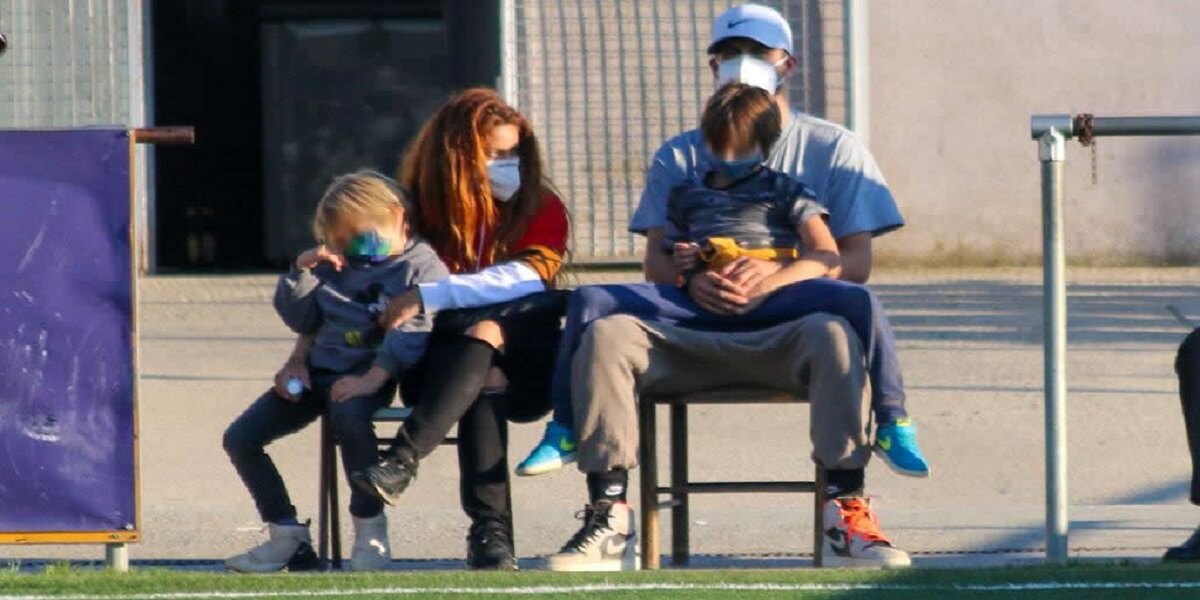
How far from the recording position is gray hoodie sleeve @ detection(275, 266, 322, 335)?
563 centimetres

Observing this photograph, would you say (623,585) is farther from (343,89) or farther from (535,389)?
(343,89)

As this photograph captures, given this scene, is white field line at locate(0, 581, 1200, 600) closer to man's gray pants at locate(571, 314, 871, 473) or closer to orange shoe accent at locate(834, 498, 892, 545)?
orange shoe accent at locate(834, 498, 892, 545)

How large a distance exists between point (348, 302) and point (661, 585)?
115 cm

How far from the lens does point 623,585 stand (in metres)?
5.11

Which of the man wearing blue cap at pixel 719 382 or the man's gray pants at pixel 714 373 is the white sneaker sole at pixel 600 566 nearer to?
the man wearing blue cap at pixel 719 382

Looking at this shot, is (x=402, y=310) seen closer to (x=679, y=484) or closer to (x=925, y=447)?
(x=679, y=484)

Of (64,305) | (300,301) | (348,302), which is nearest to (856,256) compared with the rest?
(348,302)

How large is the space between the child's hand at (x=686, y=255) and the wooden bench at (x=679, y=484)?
1.09ft

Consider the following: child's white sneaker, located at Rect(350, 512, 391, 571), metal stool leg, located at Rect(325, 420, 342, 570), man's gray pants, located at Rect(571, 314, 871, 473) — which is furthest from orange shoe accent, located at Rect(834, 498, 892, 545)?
metal stool leg, located at Rect(325, 420, 342, 570)

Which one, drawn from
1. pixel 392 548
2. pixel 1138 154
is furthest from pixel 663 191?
pixel 1138 154

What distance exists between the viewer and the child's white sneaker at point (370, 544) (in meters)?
5.51

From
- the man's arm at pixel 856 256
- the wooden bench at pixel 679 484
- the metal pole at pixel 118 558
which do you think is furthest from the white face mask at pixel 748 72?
the metal pole at pixel 118 558

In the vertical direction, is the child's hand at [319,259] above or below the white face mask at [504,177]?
below

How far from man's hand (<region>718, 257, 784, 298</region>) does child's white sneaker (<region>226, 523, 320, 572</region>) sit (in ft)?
4.15
